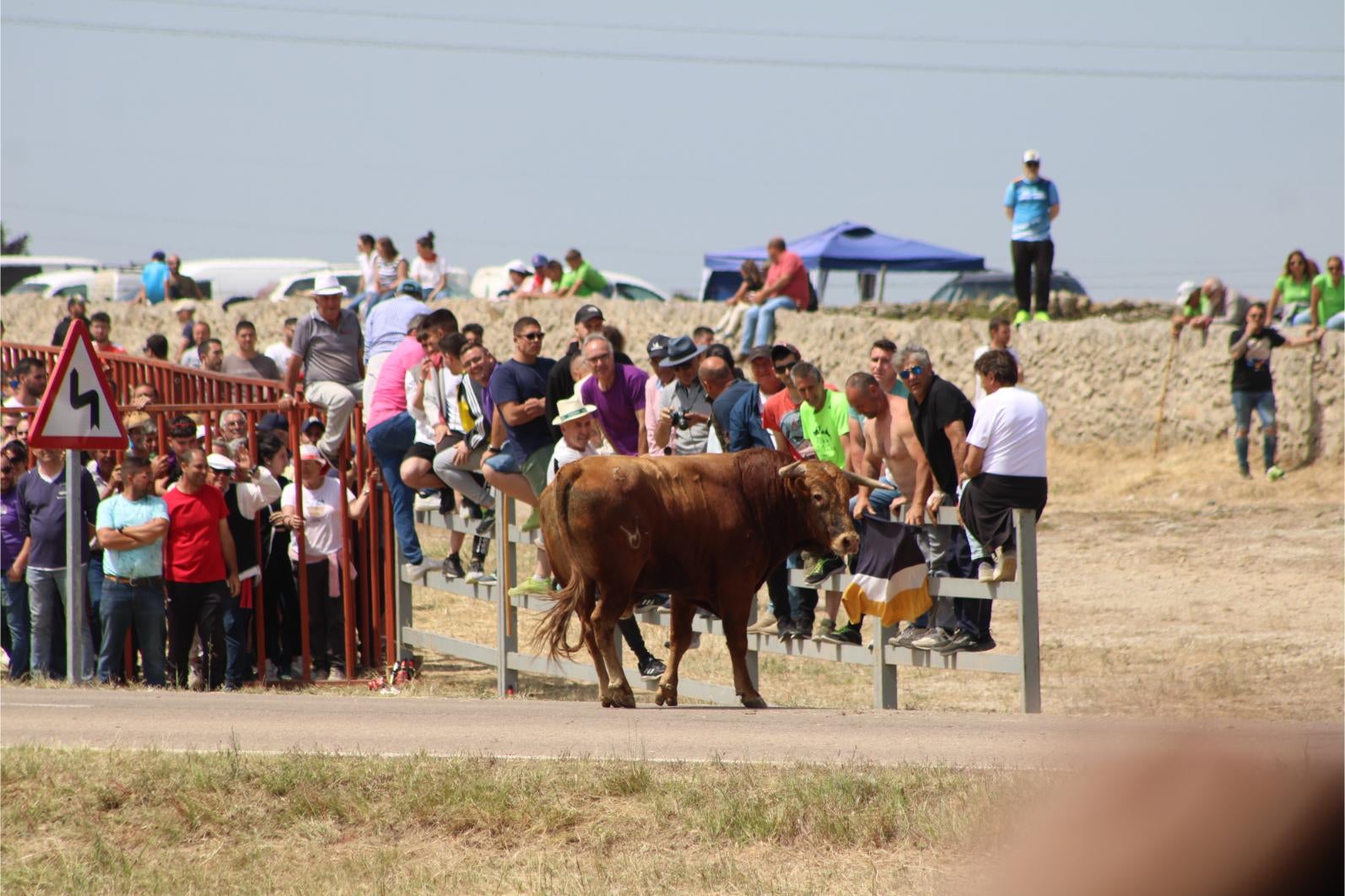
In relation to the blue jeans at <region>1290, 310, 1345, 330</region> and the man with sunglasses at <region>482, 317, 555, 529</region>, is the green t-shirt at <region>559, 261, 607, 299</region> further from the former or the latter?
the man with sunglasses at <region>482, 317, 555, 529</region>

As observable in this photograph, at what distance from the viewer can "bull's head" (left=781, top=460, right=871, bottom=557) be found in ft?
30.6

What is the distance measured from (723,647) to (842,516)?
19.1 ft

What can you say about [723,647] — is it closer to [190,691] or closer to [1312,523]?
[190,691]

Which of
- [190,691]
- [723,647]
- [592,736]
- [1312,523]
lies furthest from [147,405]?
[1312,523]

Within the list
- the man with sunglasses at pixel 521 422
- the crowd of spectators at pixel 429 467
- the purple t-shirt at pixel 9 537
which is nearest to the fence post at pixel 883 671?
the crowd of spectators at pixel 429 467

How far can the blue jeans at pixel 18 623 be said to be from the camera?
42.2ft

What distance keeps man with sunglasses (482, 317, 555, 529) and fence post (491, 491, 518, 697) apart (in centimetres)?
34

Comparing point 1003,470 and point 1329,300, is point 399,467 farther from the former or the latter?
point 1329,300

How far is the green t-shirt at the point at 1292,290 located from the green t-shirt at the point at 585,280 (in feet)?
32.9

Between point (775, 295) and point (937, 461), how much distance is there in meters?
11.5

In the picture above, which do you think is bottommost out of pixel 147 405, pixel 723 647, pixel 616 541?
pixel 723 647

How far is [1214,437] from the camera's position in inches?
794

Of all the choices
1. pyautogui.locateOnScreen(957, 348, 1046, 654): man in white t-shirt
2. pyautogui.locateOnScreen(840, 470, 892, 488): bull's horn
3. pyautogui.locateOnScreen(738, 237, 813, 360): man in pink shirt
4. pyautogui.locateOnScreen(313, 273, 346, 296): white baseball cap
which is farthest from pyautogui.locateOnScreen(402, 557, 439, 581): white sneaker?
pyautogui.locateOnScreen(738, 237, 813, 360): man in pink shirt

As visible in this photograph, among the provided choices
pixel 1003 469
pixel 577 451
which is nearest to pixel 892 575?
pixel 1003 469
